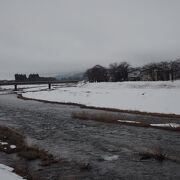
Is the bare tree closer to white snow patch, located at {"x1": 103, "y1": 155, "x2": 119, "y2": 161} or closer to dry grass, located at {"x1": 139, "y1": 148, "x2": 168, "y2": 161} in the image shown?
dry grass, located at {"x1": 139, "y1": 148, "x2": 168, "y2": 161}

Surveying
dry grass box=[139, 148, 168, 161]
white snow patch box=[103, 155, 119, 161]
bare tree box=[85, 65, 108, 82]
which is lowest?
white snow patch box=[103, 155, 119, 161]

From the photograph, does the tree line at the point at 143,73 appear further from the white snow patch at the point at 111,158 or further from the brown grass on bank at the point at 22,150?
the white snow patch at the point at 111,158

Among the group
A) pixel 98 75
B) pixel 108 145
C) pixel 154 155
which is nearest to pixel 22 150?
pixel 108 145

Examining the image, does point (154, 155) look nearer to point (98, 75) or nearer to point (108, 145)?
point (108, 145)

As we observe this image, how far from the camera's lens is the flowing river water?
545 inches

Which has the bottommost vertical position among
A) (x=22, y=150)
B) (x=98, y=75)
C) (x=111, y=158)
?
(x=111, y=158)

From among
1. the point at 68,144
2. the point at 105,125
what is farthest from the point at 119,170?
the point at 105,125

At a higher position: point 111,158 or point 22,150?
point 22,150

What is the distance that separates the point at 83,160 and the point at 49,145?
14.3 feet

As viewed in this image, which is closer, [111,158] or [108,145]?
[111,158]

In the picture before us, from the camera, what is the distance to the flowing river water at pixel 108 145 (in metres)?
13.8

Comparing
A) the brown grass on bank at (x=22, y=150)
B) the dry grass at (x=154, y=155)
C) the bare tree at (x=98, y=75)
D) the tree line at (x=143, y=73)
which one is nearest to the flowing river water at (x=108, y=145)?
the dry grass at (x=154, y=155)

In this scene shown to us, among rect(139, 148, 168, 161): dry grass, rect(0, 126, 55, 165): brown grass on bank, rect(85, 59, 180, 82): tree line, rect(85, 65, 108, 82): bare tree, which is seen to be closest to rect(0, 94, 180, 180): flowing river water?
rect(139, 148, 168, 161): dry grass

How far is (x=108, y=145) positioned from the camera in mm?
19281
